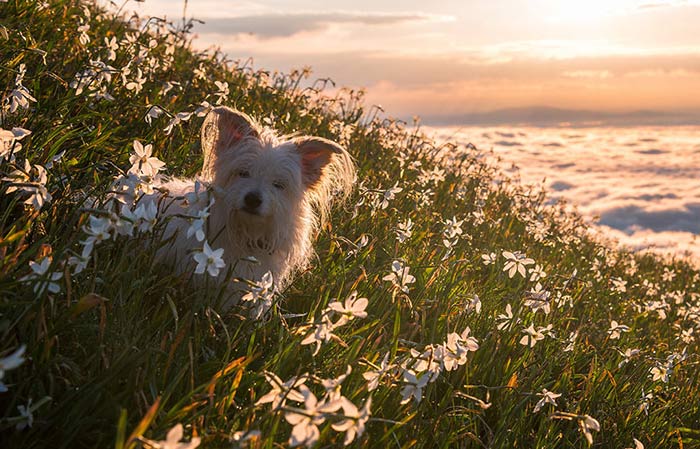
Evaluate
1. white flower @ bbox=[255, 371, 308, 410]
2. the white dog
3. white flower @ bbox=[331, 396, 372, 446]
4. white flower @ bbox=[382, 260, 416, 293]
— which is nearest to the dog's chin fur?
the white dog

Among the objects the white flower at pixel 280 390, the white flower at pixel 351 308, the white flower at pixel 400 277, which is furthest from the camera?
the white flower at pixel 400 277

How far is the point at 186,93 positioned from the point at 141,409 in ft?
18.4

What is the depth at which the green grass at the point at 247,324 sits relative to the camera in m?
2.58

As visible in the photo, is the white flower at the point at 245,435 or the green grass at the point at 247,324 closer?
the white flower at the point at 245,435

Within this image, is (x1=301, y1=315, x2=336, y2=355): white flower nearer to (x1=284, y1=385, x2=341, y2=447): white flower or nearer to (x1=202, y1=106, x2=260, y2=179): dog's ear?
(x1=284, y1=385, x2=341, y2=447): white flower

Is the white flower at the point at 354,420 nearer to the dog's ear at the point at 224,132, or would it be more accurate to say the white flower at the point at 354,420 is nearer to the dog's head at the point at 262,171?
the dog's head at the point at 262,171

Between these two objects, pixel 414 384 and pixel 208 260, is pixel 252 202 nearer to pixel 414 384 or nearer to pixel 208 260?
pixel 208 260

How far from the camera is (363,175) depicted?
316 inches

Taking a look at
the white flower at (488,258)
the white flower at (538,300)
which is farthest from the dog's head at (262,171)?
the white flower at (538,300)

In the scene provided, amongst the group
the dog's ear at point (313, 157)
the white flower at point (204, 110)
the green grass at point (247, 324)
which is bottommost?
the green grass at point (247, 324)

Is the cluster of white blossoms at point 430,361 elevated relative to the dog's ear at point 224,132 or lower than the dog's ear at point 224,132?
lower

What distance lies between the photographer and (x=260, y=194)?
14.9 ft

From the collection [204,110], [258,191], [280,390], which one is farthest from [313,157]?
[280,390]

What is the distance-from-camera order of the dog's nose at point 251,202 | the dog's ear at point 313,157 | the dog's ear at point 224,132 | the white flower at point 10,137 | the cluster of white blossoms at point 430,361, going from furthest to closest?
1. the dog's ear at point 313,157
2. the dog's ear at point 224,132
3. the dog's nose at point 251,202
4. the white flower at point 10,137
5. the cluster of white blossoms at point 430,361
